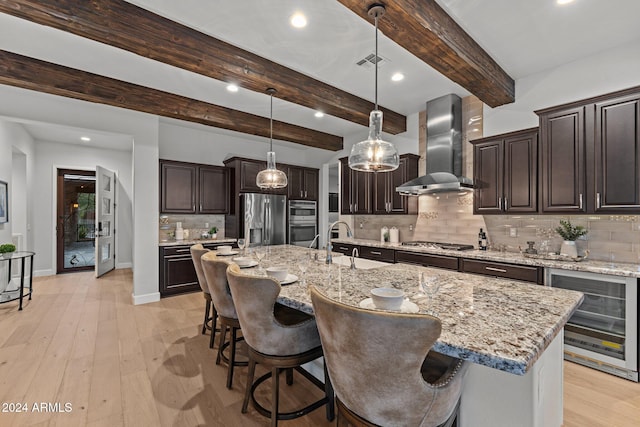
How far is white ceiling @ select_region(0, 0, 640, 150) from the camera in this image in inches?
90.3

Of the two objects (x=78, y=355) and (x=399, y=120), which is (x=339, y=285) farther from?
(x=399, y=120)

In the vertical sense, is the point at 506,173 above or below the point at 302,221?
above

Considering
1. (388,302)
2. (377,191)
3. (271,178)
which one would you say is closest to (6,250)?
(271,178)

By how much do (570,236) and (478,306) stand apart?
2367 mm

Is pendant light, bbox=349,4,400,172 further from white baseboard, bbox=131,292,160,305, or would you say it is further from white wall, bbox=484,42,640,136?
white baseboard, bbox=131,292,160,305

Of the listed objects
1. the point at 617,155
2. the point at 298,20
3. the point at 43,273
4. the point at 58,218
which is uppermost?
the point at 298,20

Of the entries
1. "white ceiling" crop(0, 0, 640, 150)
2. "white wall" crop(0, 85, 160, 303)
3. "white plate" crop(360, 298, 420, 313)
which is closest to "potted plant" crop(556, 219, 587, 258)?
"white ceiling" crop(0, 0, 640, 150)

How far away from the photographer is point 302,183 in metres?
6.39

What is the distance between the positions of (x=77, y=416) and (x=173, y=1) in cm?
300

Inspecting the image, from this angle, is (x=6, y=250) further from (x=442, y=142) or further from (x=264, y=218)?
(x=442, y=142)

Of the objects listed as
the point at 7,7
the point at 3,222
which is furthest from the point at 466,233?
the point at 3,222

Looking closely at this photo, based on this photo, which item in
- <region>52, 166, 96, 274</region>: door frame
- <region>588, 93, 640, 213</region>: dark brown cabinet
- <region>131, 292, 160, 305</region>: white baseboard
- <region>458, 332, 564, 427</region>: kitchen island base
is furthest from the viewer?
<region>52, 166, 96, 274</region>: door frame

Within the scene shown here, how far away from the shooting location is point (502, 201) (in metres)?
3.42

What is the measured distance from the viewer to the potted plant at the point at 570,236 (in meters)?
2.93
